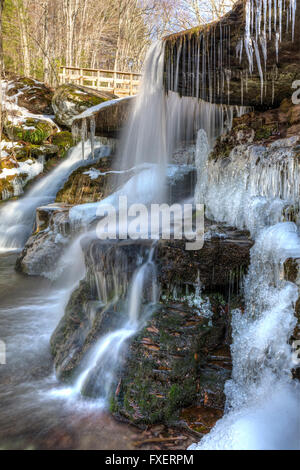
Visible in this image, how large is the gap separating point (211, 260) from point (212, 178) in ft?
7.17

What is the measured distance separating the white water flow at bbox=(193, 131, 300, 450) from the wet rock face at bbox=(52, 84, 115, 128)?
9447 mm

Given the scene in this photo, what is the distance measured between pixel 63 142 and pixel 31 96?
13.6 ft

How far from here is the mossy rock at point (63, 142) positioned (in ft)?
38.9

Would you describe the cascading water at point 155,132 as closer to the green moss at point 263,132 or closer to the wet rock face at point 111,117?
→ the wet rock face at point 111,117

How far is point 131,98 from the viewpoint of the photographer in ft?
27.1

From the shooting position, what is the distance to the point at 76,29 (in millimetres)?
21453

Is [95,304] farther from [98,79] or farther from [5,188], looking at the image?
[98,79]

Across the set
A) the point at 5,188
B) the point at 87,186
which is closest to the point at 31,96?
the point at 5,188

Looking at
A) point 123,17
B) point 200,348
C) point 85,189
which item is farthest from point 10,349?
point 123,17

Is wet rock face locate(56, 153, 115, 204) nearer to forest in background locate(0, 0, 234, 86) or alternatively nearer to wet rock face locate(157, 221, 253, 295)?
wet rock face locate(157, 221, 253, 295)
